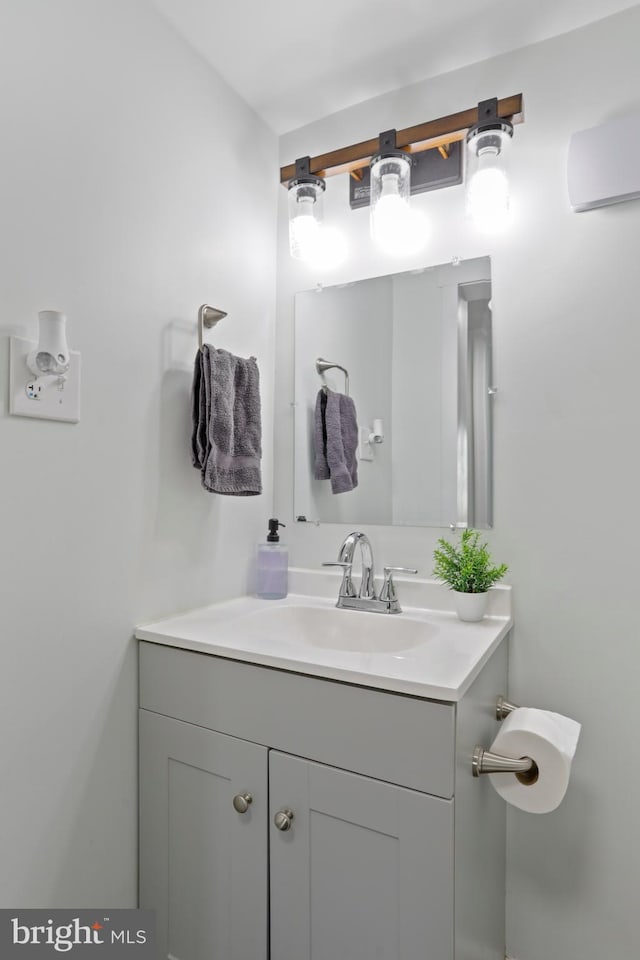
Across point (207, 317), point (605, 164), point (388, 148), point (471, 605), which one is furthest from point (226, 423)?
point (605, 164)

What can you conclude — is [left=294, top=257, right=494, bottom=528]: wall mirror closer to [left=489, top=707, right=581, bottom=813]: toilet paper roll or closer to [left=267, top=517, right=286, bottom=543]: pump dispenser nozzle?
[left=267, top=517, right=286, bottom=543]: pump dispenser nozzle

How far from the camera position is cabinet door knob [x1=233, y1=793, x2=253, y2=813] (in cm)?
112

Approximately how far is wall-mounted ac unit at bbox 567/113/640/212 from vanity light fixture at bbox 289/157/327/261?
0.66 metres

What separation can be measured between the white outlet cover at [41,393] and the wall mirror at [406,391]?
2.50ft

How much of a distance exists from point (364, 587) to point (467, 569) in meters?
0.29

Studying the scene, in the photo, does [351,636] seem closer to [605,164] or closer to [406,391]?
[406,391]

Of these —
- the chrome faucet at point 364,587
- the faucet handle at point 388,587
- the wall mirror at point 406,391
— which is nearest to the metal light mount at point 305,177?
the wall mirror at point 406,391

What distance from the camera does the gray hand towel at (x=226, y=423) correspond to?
4.58ft

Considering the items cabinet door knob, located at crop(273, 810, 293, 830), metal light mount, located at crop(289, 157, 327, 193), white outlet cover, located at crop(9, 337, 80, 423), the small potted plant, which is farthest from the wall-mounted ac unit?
cabinet door knob, located at crop(273, 810, 293, 830)

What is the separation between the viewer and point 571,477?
4.56 feet

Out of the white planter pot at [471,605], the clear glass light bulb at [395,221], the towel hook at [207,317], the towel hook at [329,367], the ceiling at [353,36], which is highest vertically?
the ceiling at [353,36]

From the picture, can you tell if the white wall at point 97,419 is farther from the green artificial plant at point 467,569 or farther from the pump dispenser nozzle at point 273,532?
the green artificial plant at point 467,569

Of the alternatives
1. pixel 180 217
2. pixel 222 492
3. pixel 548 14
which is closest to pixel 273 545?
pixel 222 492

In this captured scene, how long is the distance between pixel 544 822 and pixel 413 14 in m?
1.98
